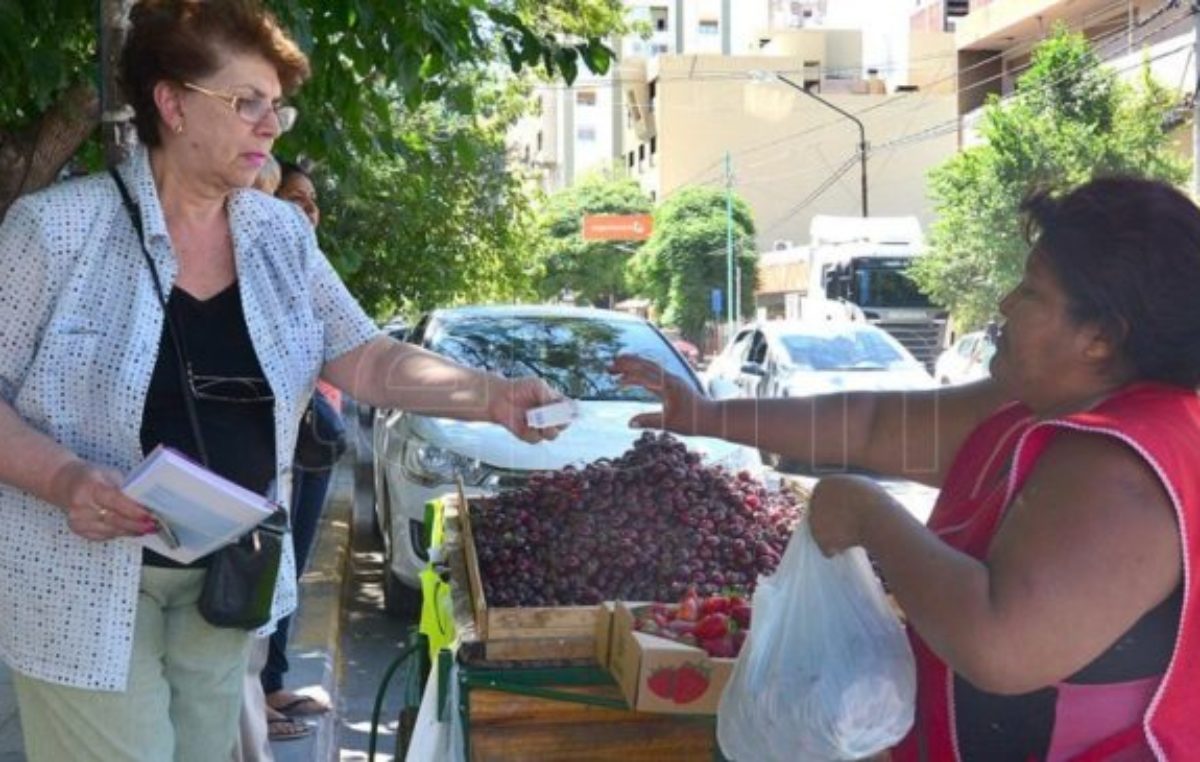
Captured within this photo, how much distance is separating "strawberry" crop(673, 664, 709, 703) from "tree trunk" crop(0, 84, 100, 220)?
2.76 metres

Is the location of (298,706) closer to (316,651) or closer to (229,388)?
Answer: (316,651)

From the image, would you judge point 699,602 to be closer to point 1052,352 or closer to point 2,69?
point 1052,352


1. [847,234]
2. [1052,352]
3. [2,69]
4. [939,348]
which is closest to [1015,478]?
[1052,352]

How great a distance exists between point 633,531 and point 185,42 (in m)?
1.60

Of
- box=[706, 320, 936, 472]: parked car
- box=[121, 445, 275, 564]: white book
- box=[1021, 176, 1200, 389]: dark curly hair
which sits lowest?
box=[706, 320, 936, 472]: parked car

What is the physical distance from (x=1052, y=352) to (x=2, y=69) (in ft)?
11.3

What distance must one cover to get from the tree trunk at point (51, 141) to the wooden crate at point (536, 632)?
90.0 inches

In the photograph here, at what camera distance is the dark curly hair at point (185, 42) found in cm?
222

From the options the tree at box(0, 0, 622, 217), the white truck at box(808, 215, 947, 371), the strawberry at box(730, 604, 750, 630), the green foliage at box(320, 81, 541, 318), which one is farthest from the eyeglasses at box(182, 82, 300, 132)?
the white truck at box(808, 215, 947, 371)

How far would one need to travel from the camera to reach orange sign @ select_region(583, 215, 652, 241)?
50.7 m

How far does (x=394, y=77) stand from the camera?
4742 mm

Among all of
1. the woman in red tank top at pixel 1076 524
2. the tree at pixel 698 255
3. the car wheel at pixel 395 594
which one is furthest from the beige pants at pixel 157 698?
the tree at pixel 698 255

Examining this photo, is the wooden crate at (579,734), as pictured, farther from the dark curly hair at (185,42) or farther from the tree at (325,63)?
the tree at (325,63)

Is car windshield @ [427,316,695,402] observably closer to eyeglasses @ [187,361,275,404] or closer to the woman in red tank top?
eyeglasses @ [187,361,275,404]
